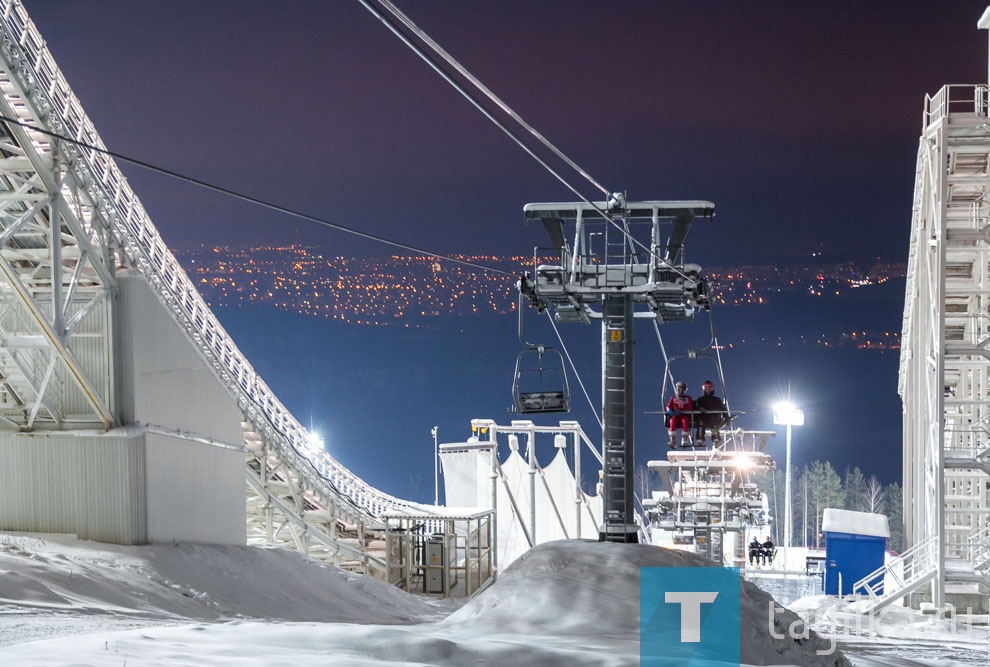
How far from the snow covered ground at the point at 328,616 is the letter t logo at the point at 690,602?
15.4 inches

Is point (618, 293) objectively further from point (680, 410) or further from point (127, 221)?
point (127, 221)

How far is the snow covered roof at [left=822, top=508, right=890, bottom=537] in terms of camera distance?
25.1 m

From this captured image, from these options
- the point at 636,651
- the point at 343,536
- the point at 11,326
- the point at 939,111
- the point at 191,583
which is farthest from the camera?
the point at 343,536

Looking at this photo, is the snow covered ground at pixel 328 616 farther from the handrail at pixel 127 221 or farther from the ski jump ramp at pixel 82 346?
the handrail at pixel 127 221

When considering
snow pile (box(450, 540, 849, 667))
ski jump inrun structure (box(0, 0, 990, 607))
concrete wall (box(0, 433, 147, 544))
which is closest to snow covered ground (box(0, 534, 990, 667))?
snow pile (box(450, 540, 849, 667))

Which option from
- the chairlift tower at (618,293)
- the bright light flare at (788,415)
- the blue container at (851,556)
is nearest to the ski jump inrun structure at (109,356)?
the blue container at (851,556)

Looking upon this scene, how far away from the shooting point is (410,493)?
348ft

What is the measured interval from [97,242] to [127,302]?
3.33 ft

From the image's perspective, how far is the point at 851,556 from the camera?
24875mm

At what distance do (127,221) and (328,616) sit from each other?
7059 mm

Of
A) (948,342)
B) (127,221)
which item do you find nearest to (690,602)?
(127,221)

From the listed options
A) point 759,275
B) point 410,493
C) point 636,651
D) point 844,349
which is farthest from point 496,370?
point 636,651

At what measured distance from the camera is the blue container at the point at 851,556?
2477 centimetres

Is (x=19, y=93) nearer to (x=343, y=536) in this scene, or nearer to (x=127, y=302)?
(x=127, y=302)
